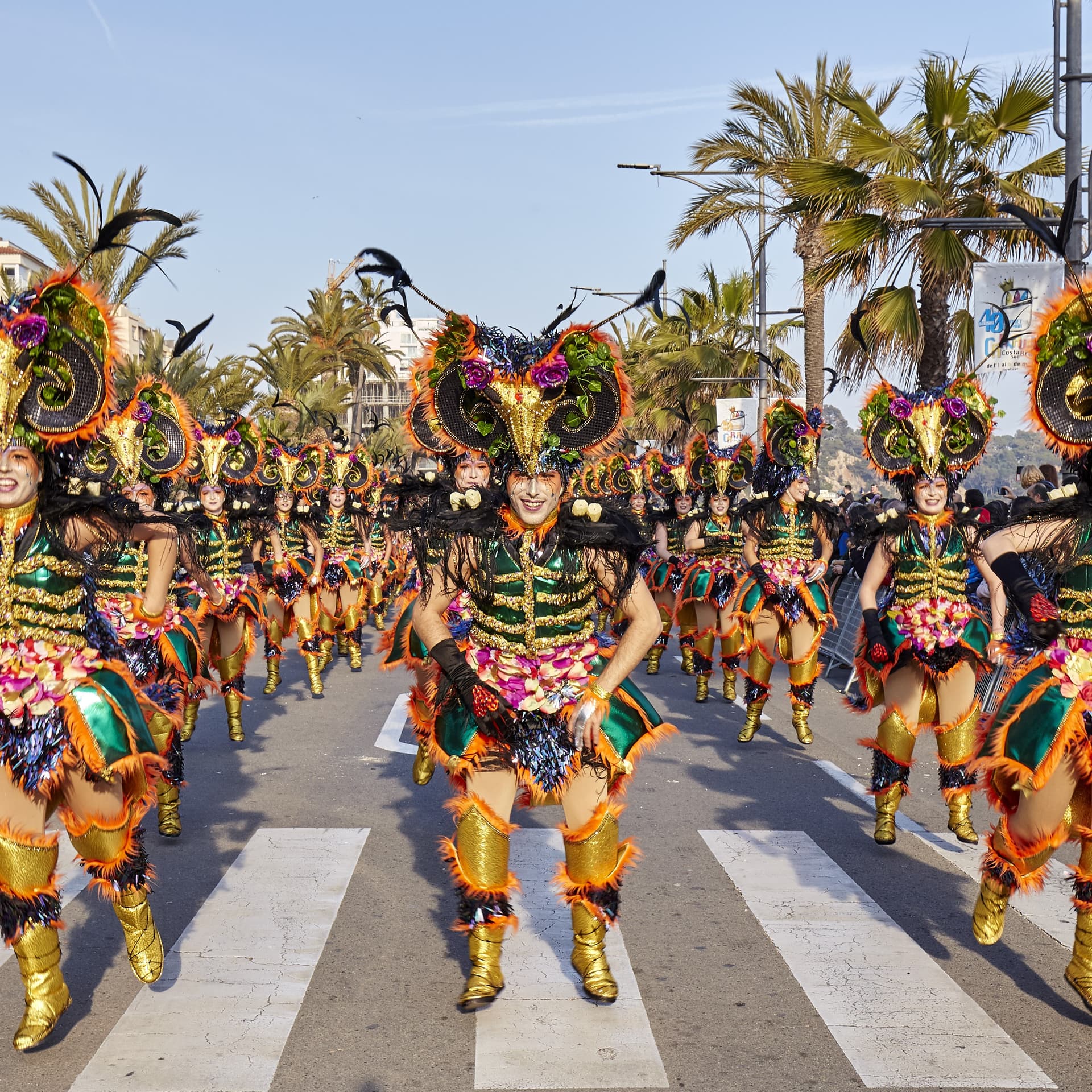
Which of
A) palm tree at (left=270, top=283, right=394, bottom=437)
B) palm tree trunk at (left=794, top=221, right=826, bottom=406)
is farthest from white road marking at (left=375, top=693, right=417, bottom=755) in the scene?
palm tree at (left=270, top=283, right=394, bottom=437)

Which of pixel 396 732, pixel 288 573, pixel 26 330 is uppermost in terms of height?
pixel 26 330

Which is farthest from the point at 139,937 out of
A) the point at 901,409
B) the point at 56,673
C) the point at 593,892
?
the point at 901,409

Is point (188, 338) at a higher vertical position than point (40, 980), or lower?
higher

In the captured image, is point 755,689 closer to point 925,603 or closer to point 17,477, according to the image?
point 925,603

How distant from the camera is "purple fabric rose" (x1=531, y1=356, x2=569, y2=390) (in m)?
5.15

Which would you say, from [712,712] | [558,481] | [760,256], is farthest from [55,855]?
[760,256]

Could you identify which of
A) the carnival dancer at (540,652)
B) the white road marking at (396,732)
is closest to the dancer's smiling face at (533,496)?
the carnival dancer at (540,652)

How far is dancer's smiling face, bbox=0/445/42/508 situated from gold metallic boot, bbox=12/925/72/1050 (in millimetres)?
1520

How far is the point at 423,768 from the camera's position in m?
8.40

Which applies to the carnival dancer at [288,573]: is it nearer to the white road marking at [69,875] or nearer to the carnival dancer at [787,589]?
the carnival dancer at [787,589]

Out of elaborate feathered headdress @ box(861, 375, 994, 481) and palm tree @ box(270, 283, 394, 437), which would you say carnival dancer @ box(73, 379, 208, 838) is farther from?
palm tree @ box(270, 283, 394, 437)

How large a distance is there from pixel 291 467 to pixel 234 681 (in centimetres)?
506

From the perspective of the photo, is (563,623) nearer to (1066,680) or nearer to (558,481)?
(558,481)

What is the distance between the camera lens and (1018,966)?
17.6ft
